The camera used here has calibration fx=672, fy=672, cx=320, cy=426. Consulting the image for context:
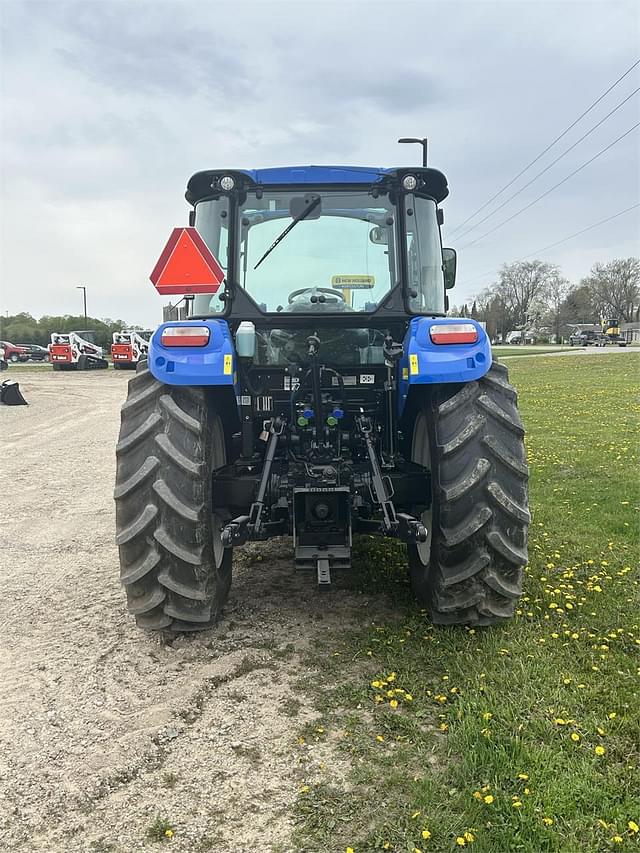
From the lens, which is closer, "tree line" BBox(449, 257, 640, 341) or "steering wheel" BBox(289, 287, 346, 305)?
"steering wheel" BBox(289, 287, 346, 305)

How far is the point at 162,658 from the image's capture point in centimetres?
353

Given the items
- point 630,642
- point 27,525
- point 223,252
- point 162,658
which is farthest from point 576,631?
point 27,525

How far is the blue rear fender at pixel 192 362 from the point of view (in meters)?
3.55

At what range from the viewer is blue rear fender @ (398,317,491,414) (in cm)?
353

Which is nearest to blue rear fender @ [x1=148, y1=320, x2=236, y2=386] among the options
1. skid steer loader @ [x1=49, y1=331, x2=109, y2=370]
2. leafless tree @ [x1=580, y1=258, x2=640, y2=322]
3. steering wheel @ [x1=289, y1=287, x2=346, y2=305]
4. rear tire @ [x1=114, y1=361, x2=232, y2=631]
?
rear tire @ [x1=114, y1=361, x2=232, y2=631]

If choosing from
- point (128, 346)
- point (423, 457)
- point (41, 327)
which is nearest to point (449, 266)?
point (423, 457)

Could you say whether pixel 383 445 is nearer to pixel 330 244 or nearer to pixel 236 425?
pixel 236 425

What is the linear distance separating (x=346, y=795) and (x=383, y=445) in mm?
2159

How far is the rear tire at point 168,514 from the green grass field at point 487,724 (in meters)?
0.77

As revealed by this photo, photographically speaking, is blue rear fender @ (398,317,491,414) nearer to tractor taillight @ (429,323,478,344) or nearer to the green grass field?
tractor taillight @ (429,323,478,344)

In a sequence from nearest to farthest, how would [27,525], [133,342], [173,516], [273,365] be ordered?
1. [173,516]
2. [273,365]
3. [27,525]
4. [133,342]

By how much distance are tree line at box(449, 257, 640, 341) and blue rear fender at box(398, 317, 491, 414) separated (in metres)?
81.8

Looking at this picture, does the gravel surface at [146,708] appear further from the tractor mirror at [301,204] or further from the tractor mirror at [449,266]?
the tractor mirror at [301,204]

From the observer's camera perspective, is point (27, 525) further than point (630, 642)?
Yes
